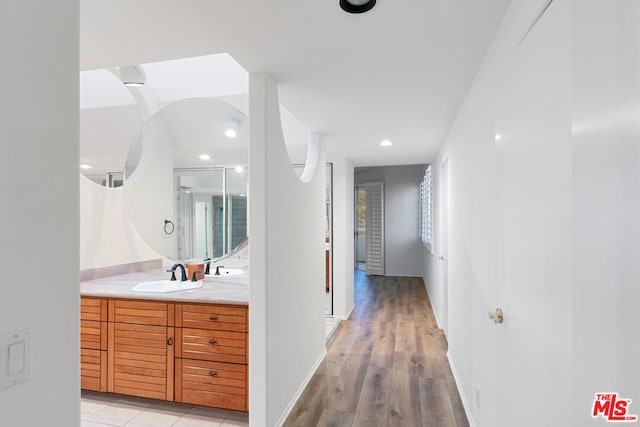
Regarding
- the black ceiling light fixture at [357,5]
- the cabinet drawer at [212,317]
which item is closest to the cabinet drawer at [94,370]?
the cabinet drawer at [212,317]

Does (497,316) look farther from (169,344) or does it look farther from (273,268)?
(169,344)

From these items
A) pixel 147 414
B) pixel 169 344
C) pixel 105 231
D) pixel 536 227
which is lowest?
pixel 147 414

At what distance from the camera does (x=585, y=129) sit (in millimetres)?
830

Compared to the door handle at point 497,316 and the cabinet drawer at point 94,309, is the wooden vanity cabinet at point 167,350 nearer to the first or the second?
the cabinet drawer at point 94,309

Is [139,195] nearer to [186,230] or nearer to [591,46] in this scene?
[186,230]

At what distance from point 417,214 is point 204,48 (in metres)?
7.05

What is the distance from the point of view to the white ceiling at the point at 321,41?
4.66 feet

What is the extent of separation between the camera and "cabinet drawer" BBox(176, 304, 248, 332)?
232cm

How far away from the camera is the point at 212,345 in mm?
2355

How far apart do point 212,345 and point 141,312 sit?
23.3 inches

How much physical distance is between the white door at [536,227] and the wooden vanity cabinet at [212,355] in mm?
1562

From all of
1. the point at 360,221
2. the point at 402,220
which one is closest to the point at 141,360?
the point at 402,220

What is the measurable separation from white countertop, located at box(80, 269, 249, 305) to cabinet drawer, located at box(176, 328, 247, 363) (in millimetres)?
226
